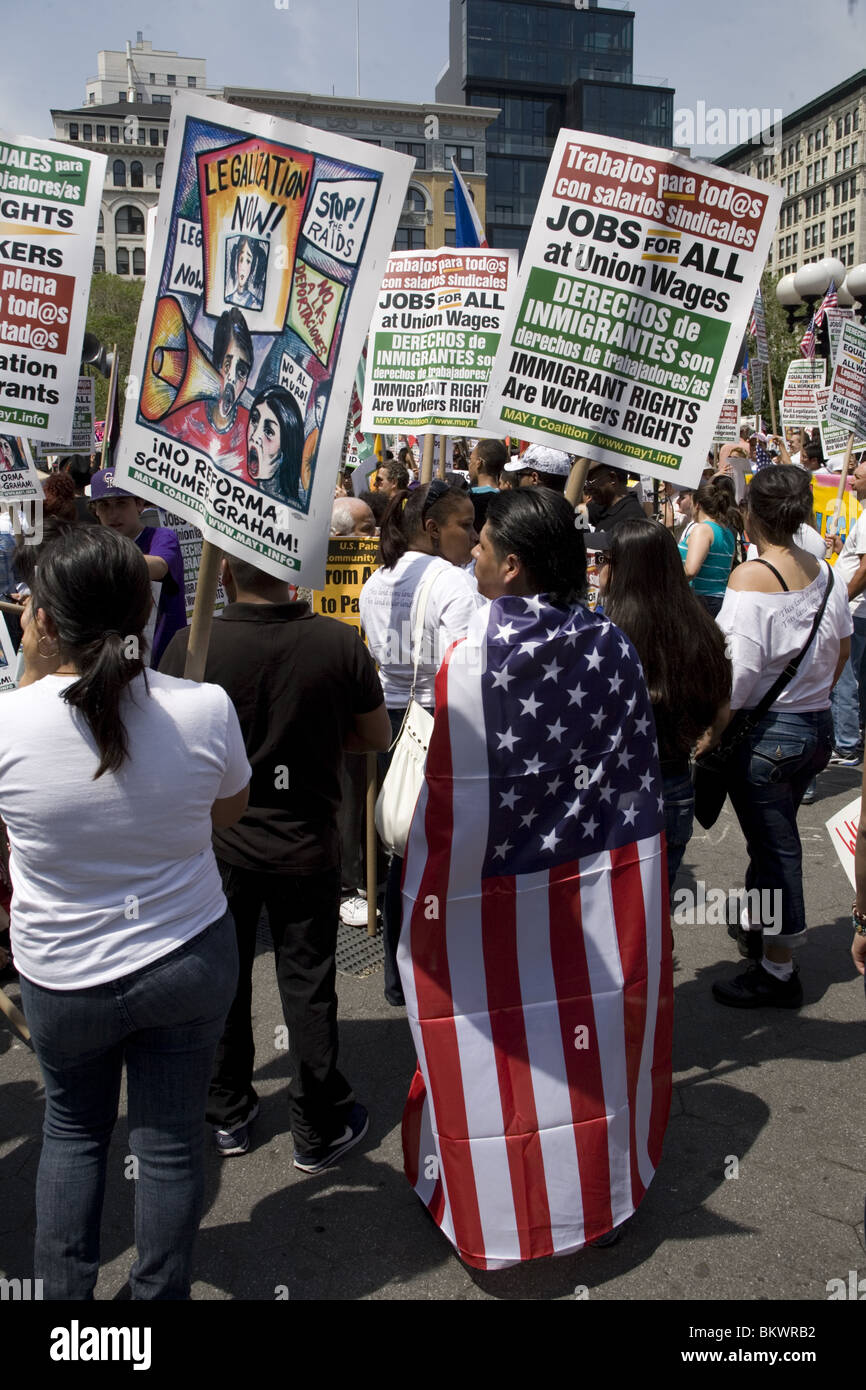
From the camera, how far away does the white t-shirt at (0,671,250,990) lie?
2014 mm

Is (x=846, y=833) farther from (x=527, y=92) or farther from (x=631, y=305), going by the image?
(x=527, y=92)

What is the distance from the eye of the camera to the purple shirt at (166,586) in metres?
4.82

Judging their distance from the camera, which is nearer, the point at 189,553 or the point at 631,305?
the point at 631,305

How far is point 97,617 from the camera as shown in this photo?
2.06 m

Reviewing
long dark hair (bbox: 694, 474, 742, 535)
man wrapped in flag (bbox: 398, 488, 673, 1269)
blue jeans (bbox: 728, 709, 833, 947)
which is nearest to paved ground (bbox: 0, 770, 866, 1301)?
man wrapped in flag (bbox: 398, 488, 673, 1269)

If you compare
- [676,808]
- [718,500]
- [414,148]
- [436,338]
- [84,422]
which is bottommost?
[676,808]

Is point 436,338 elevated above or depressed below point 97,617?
above

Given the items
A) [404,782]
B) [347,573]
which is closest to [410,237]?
[347,573]

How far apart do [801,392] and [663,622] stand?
8.67m

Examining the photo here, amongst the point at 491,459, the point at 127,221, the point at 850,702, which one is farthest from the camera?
the point at 127,221

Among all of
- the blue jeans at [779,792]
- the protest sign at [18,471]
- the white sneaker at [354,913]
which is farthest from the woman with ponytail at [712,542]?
the protest sign at [18,471]
